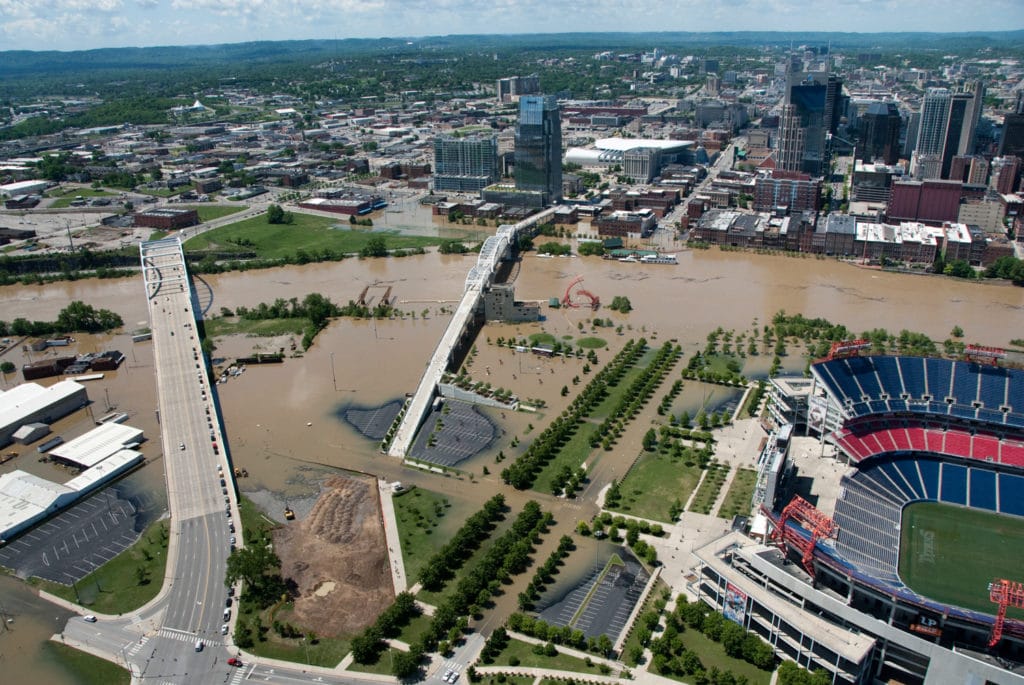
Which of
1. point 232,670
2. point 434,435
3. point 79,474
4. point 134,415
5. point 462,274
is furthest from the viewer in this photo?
point 462,274

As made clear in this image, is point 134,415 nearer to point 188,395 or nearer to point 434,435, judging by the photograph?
point 188,395

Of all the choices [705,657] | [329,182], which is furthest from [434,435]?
[329,182]

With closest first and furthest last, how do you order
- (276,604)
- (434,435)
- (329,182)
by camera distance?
(276,604), (434,435), (329,182)

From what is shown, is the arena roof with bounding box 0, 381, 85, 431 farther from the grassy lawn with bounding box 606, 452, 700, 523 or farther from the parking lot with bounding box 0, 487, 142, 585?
the grassy lawn with bounding box 606, 452, 700, 523

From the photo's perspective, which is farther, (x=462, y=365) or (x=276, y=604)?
(x=462, y=365)

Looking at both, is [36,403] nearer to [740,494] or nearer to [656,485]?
[656,485]
